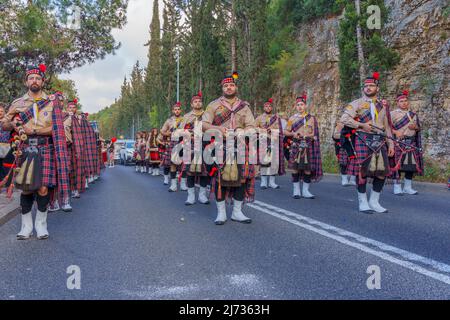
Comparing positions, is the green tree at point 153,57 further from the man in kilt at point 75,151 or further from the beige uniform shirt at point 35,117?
the beige uniform shirt at point 35,117

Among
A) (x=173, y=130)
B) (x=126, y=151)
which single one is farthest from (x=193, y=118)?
(x=126, y=151)

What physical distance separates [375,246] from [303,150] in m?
4.88

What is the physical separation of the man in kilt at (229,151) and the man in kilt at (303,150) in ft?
10.3

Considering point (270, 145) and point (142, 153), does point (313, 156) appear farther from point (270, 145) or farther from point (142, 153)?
point (142, 153)

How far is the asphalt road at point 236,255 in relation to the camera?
11.6ft

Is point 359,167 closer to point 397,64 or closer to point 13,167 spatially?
point 13,167

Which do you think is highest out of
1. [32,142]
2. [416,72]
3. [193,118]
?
[416,72]

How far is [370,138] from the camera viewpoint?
7250mm

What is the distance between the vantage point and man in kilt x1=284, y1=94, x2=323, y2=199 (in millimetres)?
9609

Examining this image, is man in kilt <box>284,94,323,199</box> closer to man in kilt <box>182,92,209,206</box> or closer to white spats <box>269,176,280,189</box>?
man in kilt <box>182,92,209,206</box>

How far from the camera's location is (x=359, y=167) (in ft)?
23.8

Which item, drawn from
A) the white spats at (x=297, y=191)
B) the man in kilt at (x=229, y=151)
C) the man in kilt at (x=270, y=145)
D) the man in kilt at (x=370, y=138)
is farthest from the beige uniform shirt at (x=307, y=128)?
the man in kilt at (x=229, y=151)

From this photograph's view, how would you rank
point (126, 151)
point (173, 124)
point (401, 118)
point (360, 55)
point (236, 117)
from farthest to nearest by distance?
point (126, 151), point (360, 55), point (173, 124), point (401, 118), point (236, 117)

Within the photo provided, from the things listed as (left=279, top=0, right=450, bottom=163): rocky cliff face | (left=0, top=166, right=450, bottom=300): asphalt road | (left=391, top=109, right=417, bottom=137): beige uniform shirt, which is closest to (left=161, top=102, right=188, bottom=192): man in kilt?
(left=0, top=166, right=450, bottom=300): asphalt road
